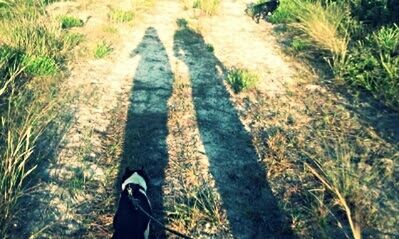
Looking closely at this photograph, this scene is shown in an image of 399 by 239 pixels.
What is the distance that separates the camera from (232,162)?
15.0ft

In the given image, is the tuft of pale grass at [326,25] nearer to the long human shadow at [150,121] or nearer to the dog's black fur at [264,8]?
the dog's black fur at [264,8]

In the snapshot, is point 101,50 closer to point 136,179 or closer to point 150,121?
point 150,121

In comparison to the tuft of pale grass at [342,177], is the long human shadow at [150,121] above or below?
below

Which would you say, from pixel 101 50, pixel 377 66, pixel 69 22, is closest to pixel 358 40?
pixel 377 66

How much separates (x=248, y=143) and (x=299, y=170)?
774 millimetres

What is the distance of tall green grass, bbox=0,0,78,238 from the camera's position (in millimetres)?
4492

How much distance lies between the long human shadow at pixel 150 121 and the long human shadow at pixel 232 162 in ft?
1.65

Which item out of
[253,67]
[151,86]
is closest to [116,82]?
[151,86]

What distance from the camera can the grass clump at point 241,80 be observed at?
Answer: 6081 mm

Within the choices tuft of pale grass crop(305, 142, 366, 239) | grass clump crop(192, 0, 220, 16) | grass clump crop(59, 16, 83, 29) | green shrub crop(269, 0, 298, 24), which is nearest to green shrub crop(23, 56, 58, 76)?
grass clump crop(59, 16, 83, 29)

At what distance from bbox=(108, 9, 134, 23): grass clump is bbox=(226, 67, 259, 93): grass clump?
3.46 metres

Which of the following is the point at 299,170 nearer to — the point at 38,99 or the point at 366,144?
the point at 366,144

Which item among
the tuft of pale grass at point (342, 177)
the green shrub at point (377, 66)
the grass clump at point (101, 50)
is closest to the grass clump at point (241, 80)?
the green shrub at point (377, 66)

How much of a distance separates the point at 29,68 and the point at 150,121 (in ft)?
7.02
